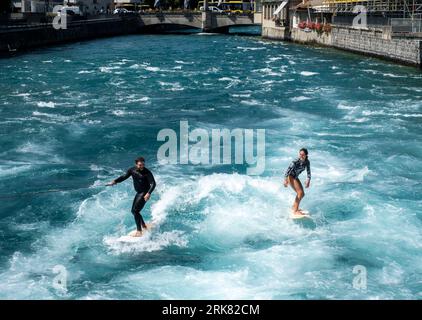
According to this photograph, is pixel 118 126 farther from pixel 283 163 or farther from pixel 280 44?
pixel 280 44

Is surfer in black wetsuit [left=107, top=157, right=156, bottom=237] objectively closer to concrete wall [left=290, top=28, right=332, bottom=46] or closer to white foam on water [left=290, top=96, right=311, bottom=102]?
white foam on water [left=290, top=96, right=311, bottom=102]

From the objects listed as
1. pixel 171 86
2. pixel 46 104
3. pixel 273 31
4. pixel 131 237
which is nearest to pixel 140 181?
pixel 131 237

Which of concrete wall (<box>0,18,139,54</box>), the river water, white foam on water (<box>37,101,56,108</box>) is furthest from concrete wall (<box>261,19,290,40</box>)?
white foam on water (<box>37,101,56,108</box>)

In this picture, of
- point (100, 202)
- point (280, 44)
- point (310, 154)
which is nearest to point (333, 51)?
point (280, 44)

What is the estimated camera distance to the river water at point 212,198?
13906mm

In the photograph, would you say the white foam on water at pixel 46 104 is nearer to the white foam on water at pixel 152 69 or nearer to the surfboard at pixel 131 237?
the white foam on water at pixel 152 69

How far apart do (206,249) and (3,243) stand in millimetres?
5565

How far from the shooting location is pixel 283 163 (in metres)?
23.4

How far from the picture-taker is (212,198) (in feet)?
63.1

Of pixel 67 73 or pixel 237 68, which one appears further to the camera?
pixel 237 68

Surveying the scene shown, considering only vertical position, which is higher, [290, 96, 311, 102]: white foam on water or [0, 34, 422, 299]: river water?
[290, 96, 311, 102]: white foam on water

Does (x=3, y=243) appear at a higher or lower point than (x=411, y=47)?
lower

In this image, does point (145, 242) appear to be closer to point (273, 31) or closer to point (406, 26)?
point (406, 26)

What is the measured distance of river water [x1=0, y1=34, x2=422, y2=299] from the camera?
13906 mm
